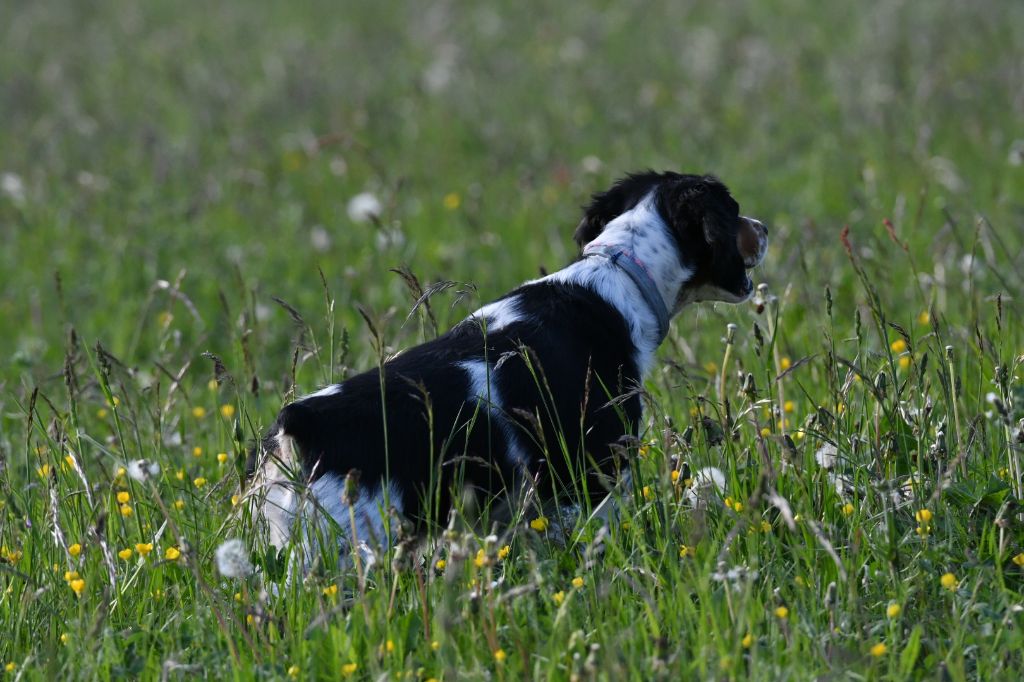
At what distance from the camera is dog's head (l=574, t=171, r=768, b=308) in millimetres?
4082

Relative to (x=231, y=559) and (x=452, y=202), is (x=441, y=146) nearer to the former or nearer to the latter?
(x=452, y=202)

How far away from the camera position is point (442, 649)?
2.76 m

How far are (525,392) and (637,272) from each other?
628 millimetres

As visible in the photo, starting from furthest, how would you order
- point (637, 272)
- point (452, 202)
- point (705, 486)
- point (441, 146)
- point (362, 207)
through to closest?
point (441, 146) < point (452, 202) < point (362, 207) < point (637, 272) < point (705, 486)

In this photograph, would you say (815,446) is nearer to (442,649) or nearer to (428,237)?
(442,649)

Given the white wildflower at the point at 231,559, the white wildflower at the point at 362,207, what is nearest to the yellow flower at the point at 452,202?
the white wildflower at the point at 362,207

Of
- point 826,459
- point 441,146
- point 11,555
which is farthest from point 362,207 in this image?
point 826,459

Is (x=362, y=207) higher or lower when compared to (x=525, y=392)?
higher

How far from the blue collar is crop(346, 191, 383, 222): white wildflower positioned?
3325mm

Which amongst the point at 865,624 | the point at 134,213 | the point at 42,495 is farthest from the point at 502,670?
the point at 134,213

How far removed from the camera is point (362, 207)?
7367mm

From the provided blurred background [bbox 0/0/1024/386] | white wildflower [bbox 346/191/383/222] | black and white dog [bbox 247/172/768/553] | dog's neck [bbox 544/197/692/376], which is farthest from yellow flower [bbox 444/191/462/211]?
dog's neck [bbox 544/197/692/376]

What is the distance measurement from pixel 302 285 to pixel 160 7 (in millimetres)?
9559

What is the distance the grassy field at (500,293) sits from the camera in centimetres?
300
